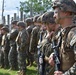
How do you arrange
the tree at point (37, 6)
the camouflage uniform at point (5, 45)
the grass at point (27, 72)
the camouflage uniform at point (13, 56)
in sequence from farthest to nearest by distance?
the tree at point (37, 6) → the camouflage uniform at point (5, 45) → the camouflage uniform at point (13, 56) → the grass at point (27, 72)

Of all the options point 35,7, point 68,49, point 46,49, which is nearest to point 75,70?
point 68,49

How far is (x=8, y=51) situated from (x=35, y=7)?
22.3 metres

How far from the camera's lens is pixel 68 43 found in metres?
3.81

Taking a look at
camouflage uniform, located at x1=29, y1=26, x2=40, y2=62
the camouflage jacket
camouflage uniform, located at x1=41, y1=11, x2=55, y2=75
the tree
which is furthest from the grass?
the tree

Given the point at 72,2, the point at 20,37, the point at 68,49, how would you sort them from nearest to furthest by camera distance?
the point at 68,49 → the point at 72,2 → the point at 20,37

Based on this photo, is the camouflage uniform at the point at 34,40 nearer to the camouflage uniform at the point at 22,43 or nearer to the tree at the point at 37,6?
the camouflage uniform at the point at 22,43

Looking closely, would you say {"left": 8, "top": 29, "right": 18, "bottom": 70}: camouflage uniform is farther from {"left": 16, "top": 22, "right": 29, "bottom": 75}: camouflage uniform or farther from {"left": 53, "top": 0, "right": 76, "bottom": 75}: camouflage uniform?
{"left": 53, "top": 0, "right": 76, "bottom": 75}: camouflage uniform

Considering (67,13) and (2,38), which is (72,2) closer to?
(67,13)

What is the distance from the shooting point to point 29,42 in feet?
36.3

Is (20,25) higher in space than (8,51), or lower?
higher

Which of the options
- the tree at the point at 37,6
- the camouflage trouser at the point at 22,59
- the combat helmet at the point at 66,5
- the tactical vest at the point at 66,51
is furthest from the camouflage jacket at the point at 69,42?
the tree at the point at 37,6

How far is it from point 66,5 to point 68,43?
0.57m

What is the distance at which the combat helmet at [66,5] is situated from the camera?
404cm

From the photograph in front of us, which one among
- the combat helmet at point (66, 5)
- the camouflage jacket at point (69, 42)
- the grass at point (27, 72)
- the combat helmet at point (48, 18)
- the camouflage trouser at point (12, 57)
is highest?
the combat helmet at point (66, 5)
